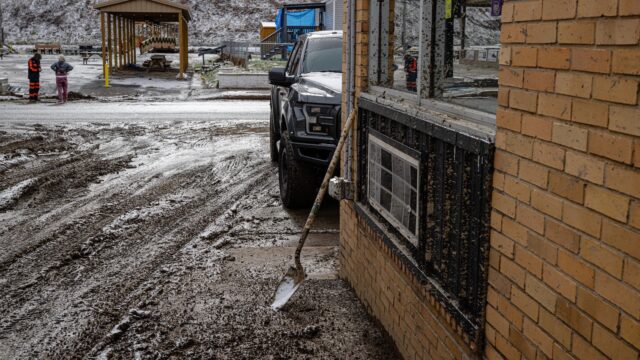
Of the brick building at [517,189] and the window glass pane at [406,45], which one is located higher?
the window glass pane at [406,45]

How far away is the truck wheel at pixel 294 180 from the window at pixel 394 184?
331 cm

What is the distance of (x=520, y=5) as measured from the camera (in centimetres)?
262

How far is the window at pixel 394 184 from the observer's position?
4055mm

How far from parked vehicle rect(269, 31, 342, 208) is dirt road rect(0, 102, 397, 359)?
1.30 ft

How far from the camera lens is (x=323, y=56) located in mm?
9242

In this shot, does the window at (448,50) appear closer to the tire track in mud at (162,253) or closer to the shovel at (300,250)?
the shovel at (300,250)

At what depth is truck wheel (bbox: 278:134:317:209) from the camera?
8.24m

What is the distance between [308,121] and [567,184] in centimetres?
596

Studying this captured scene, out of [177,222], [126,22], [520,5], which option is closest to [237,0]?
[126,22]

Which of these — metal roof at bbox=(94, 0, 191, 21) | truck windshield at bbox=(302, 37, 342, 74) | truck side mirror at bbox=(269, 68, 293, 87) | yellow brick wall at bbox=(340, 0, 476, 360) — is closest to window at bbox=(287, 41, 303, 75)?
truck windshield at bbox=(302, 37, 342, 74)

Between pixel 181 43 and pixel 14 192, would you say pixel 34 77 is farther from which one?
pixel 14 192

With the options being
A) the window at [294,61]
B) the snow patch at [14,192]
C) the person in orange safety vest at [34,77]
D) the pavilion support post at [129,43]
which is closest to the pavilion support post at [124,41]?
the pavilion support post at [129,43]

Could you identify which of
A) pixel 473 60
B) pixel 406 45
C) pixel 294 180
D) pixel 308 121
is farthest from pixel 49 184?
pixel 473 60

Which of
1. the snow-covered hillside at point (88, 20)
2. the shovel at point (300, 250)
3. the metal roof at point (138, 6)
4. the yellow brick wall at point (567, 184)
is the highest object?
the snow-covered hillside at point (88, 20)
